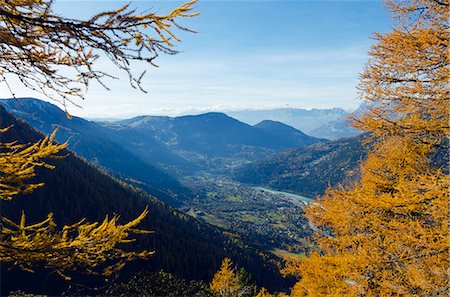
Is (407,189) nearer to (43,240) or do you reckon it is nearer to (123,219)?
(43,240)

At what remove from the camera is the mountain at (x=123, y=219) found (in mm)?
85125

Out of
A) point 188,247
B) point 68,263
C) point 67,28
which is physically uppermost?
point 67,28

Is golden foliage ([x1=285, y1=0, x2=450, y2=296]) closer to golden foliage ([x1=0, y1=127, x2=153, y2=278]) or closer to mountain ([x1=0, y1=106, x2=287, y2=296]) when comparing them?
golden foliage ([x1=0, y1=127, x2=153, y2=278])

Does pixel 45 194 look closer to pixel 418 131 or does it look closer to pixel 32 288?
pixel 32 288

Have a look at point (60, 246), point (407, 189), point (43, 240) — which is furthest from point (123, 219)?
point (407, 189)

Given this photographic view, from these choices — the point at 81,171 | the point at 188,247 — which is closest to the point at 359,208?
the point at 188,247

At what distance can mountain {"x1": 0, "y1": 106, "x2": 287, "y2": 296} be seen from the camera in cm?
8512

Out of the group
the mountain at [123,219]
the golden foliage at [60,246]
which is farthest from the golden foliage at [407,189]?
the mountain at [123,219]

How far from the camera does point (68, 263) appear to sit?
5.54m

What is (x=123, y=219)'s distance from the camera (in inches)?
4058

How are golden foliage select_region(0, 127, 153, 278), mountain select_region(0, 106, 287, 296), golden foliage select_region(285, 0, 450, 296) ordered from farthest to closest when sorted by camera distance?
mountain select_region(0, 106, 287, 296) → golden foliage select_region(285, 0, 450, 296) → golden foliage select_region(0, 127, 153, 278)

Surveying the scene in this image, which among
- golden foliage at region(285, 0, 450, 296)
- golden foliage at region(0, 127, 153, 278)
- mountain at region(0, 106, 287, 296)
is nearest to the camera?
golden foliage at region(0, 127, 153, 278)

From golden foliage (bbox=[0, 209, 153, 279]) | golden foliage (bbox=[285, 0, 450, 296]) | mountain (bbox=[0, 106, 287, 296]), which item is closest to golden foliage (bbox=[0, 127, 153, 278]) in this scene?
golden foliage (bbox=[0, 209, 153, 279])

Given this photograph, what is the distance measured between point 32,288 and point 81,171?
195 ft
